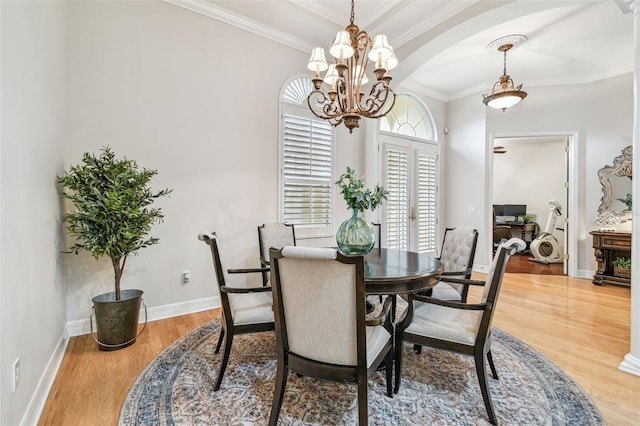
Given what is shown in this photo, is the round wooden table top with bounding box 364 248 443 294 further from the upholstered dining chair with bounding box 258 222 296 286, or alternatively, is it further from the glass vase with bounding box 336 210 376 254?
the upholstered dining chair with bounding box 258 222 296 286

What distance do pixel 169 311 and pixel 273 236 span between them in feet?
4.34

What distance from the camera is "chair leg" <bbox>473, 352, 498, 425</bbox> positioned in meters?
1.62

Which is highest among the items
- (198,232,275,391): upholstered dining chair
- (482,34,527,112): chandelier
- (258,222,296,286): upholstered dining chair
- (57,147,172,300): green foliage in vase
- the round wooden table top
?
(482,34,527,112): chandelier

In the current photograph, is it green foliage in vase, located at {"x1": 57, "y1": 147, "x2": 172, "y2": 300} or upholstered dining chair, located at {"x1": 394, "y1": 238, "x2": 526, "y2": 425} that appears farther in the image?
green foliage in vase, located at {"x1": 57, "y1": 147, "x2": 172, "y2": 300}

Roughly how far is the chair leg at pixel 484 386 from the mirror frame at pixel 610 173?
475 centimetres

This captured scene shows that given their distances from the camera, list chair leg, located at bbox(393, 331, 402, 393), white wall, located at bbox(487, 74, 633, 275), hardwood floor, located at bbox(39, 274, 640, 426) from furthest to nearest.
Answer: white wall, located at bbox(487, 74, 633, 275), chair leg, located at bbox(393, 331, 402, 393), hardwood floor, located at bbox(39, 274, 640, 426)

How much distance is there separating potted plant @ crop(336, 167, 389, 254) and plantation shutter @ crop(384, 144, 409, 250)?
9.17 feet

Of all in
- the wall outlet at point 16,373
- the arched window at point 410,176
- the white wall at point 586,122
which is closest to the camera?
the wall outlet at point 16,373

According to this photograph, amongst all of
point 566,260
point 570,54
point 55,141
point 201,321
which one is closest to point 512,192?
point 566,260

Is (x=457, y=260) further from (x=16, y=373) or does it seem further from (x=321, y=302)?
(x=16, y=373)

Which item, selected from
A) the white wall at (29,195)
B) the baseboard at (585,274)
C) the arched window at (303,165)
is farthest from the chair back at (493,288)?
the baseboard at (585,274)

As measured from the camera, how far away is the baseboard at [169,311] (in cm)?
268

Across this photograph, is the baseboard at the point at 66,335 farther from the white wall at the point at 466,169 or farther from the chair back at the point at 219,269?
the white wall at the point at 466,169

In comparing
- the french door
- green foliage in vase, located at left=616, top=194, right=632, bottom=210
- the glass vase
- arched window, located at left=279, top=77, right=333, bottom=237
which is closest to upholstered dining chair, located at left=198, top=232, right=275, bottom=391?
the glass vase
